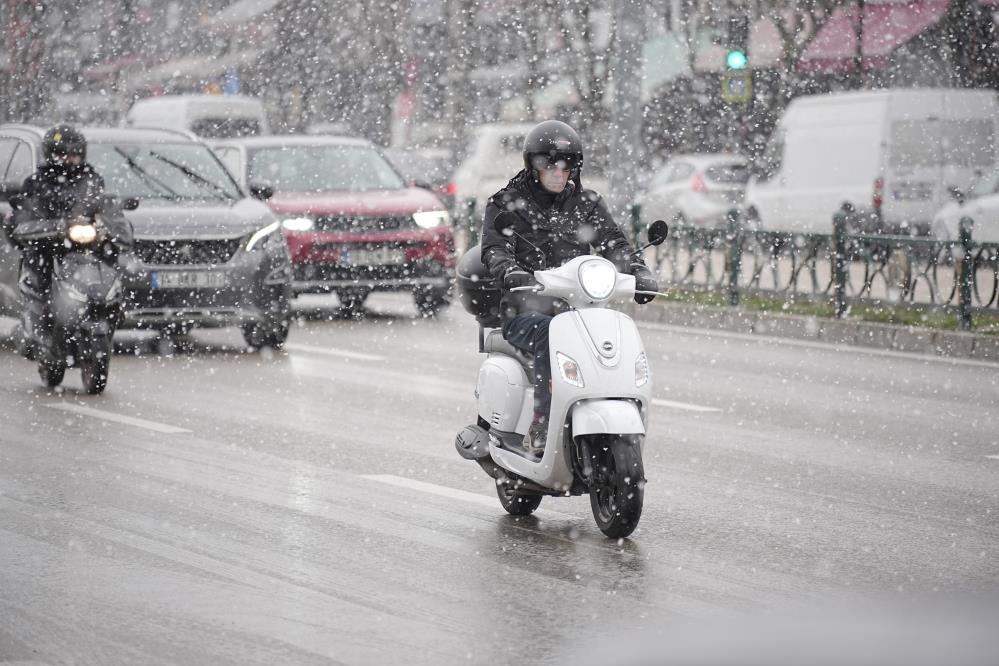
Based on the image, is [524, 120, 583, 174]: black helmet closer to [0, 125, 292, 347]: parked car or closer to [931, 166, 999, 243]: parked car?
[0, 125, 292, 347]: parked car

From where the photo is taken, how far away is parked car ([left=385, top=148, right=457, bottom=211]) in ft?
102

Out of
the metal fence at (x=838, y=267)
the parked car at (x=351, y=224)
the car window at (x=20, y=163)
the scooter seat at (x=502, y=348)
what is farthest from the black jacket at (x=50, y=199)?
the metal fence at (x=838, y=267)

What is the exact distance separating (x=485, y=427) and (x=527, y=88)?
31.8 meters

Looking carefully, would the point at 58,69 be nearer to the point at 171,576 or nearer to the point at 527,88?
the point at 527,88

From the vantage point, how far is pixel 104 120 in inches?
2234

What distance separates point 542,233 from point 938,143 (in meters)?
18.8

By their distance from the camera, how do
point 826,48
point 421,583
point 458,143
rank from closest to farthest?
point 421,583
point 826,48
point 458,143

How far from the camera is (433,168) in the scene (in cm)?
3547

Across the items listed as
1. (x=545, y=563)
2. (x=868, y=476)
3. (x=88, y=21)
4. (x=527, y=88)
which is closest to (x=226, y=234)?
(x=868, y=476)

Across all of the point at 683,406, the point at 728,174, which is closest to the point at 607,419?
the point at 683,406

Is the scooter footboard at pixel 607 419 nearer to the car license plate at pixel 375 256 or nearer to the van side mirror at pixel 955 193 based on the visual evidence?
the car license plate at pixel 375 256

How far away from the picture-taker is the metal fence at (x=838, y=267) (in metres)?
16.0

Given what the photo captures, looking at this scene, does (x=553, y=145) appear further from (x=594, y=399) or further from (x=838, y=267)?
(x=838, y=267)

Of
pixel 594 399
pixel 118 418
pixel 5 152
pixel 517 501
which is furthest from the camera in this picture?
pixel 5 152
